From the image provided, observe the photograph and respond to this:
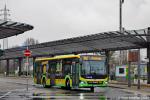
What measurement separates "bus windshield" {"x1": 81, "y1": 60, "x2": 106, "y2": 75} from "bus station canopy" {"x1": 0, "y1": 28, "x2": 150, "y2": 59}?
4.73 metres

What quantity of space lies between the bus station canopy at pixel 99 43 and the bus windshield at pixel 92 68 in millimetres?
4733

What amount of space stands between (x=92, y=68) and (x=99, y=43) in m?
15.4

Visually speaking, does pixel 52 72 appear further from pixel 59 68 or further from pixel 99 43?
pixel 99 43

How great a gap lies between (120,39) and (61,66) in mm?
8636

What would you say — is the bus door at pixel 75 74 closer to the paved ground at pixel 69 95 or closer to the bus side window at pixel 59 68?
the paved ground at pixel 69 95

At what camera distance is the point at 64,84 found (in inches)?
1398

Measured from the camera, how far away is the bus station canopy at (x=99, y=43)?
134 feet

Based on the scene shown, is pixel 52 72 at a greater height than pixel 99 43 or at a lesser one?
lesser

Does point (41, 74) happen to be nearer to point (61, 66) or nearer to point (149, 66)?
point (61, 66)

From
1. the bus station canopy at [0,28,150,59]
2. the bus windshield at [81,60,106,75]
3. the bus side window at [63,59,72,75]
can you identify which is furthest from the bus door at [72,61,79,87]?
the bus station canopy at [0,28,150,59]

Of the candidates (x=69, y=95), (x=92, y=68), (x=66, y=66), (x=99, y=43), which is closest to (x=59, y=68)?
(x=66, y=66)

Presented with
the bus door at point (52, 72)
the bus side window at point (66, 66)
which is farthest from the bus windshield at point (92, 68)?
Answer: the bus door at point (52, 72)

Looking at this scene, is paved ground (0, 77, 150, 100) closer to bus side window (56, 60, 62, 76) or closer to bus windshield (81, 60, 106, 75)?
bus windshield (81, 60, 106, 75)

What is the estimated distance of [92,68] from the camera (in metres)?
32.7
